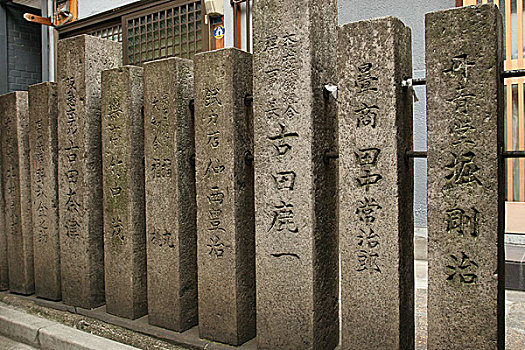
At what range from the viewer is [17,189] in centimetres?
516

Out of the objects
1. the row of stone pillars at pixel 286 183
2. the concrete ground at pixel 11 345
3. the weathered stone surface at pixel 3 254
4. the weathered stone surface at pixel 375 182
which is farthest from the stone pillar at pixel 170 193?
the weathered stone surface at pixel 3 254

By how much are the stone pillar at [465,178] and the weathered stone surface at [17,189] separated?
13.5ft

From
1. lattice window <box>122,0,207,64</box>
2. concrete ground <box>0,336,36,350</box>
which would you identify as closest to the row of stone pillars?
concrete ground <box>0,336,36,350</box>

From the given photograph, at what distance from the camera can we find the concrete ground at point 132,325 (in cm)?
361

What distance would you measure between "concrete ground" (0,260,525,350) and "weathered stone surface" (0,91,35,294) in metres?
0.27

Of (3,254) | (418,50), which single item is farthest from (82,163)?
(418,50)

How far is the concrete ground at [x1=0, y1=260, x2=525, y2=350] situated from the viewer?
11.8 feet

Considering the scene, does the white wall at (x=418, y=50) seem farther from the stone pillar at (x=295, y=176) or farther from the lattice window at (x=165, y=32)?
the stone pillar at (x=295, y=176)

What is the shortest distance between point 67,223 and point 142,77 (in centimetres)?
155

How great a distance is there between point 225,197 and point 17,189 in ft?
9.52

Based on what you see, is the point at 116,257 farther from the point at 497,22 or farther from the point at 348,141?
the point at 497,22

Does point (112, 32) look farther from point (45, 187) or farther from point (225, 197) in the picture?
point (225, 197)

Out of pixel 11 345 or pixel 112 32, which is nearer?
pixel 11 345

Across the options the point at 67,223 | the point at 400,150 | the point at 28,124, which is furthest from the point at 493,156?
the point at 28,124
